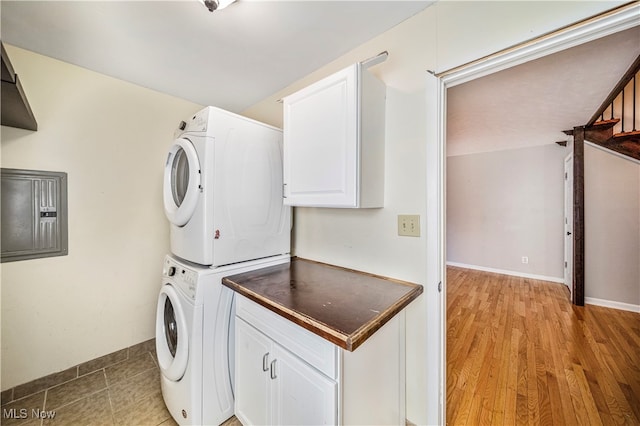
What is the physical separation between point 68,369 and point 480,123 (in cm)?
489

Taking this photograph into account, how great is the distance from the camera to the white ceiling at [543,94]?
1730mm

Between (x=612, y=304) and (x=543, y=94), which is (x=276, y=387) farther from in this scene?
(x=612, y=304)

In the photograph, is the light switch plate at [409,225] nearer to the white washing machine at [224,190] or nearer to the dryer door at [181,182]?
the white washing machine at [224,190]

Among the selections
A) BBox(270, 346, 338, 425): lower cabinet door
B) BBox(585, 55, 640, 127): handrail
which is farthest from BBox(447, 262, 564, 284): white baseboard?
BBox(270, 346, 338, 425): lower cabinet door

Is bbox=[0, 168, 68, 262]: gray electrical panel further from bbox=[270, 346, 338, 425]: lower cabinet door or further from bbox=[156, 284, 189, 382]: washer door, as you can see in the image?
bbox=[270, 346, 338, 425]: lower cabinet door

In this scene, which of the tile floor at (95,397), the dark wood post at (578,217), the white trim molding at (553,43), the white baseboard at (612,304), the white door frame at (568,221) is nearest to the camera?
the white trim molding at (553,43)

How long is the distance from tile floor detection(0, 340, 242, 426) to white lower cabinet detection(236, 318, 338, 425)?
33 cm

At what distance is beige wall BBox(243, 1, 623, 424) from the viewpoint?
Result: 1.03 m

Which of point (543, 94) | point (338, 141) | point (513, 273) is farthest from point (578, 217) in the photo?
point (338, 141)

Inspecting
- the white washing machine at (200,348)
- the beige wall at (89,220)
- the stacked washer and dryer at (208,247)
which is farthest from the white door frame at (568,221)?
the beige wall at (89,220)

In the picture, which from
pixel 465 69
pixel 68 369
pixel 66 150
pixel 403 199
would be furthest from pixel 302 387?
pixel 66 150

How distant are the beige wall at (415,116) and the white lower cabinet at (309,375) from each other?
0.12 metres

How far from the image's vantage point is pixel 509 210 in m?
4.22

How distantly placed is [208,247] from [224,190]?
340 millimetres
